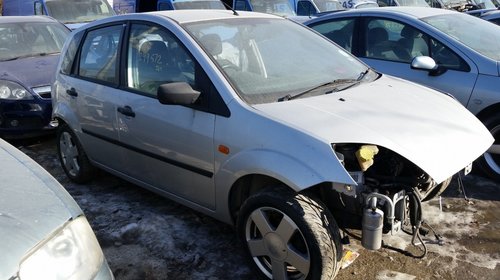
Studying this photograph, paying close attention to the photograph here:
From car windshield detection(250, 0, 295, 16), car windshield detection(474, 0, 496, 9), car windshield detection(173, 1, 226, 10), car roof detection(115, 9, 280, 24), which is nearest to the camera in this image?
car roof detection(115, 9, 280, 24)

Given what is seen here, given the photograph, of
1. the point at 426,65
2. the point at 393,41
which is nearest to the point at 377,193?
the point at 426,65

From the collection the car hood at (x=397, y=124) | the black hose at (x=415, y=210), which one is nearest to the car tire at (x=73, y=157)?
the car hood at (x=397, y=124)

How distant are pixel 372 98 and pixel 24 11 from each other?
422 inches

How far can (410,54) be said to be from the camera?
16.1 feet

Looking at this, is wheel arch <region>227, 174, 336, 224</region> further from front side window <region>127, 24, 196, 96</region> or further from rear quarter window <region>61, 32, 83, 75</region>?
rear quarter window <region>61, 32, 83, 75</region>

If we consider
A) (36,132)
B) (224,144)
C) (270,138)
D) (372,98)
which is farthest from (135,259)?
(36,132)

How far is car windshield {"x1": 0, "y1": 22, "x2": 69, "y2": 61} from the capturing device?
6809mm

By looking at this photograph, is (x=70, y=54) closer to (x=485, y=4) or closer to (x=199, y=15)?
(x=199, y=15)

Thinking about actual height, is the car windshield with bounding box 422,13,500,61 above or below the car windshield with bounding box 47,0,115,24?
above

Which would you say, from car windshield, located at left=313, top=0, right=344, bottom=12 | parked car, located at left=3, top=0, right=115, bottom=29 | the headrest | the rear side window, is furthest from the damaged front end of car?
car windshield, located at left=313, top=0, right=344, bottom=12

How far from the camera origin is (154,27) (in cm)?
358

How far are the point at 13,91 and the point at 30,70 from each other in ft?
1.91

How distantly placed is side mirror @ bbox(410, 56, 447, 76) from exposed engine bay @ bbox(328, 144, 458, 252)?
72.5 inches

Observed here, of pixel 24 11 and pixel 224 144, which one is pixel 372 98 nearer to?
pixel 224 144
